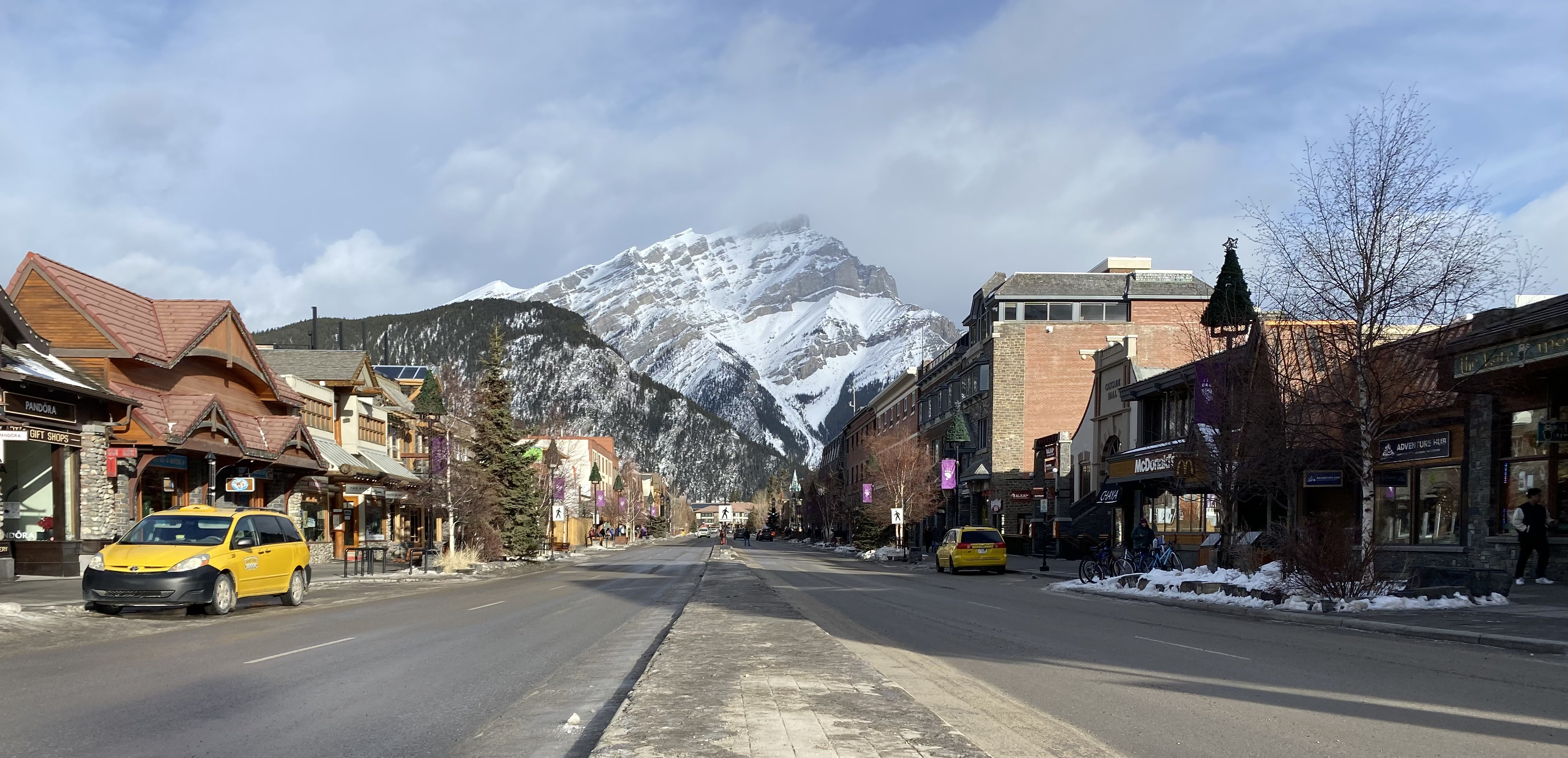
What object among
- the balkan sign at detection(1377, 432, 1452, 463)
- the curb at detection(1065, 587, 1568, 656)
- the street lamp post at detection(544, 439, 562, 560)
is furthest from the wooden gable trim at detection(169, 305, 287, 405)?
the balkan sign at detection(1377, 432, 1452, 463)

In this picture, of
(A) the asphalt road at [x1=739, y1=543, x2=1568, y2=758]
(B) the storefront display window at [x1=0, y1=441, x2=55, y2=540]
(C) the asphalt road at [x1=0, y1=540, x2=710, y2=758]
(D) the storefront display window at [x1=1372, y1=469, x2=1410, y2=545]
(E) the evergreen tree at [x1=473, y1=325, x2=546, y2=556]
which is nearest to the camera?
(C) the asphalt road at [x1=0, y1=540, x2=710, y2=758]

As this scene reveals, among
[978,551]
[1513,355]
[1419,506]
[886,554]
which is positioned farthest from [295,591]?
[886,554]

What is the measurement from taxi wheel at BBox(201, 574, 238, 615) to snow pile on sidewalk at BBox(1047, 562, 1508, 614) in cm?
1838

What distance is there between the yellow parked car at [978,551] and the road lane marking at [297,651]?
2803cm

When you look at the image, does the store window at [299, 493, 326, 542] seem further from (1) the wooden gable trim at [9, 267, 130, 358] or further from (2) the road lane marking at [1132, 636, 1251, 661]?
(2) the road lane marking at [1132, 636, 1251, 661]

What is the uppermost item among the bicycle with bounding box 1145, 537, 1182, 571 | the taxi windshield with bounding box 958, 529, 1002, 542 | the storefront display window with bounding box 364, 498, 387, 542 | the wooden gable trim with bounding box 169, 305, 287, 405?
the wooden gable trim with bounding box 169, 305, 287, 405

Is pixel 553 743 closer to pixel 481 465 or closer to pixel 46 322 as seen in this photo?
pixel 46 322

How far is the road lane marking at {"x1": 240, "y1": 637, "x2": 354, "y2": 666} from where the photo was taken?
12711 millimetres

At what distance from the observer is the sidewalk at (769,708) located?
23.4 feet

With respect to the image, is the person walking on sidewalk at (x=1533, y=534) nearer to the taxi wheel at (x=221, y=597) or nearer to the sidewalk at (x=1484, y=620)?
the sidewalk at (x=1484, y=620)

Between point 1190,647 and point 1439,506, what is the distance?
1611 cm

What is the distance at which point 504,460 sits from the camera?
50.1 meters

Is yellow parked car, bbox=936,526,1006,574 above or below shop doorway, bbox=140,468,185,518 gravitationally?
below

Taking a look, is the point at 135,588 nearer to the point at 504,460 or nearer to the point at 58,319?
the point at 58,319
